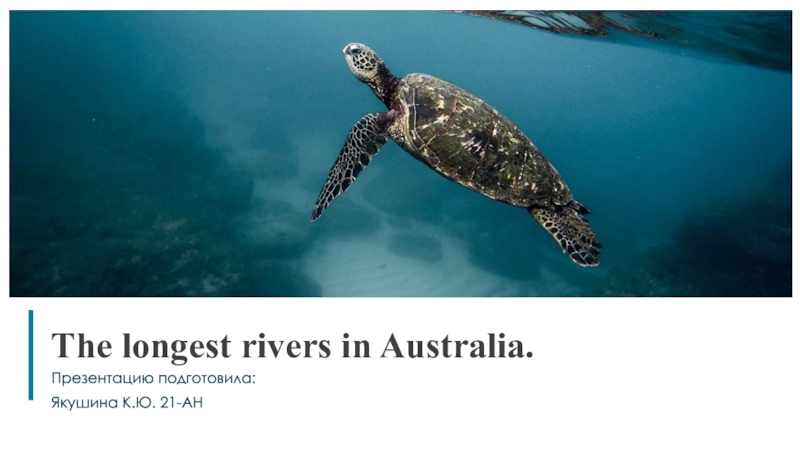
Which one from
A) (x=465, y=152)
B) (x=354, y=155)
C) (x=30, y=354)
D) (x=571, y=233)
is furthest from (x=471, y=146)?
(x=30, y=354)

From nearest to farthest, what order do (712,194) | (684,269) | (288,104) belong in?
(684,269) → (712,194) → (288,104)

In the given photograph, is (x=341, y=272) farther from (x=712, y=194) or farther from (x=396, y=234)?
(x=712, y=194)

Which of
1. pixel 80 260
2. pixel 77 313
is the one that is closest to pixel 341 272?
pixel 80 260

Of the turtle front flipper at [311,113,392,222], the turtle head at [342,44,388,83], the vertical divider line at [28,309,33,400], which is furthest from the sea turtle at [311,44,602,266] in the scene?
the vertical divider line at [28,309,33,400]

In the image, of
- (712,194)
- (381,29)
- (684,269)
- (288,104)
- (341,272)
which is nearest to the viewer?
(341,272)

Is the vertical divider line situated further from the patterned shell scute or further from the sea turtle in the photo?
the patterned shell scute

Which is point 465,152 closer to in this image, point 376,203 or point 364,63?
point 364,63

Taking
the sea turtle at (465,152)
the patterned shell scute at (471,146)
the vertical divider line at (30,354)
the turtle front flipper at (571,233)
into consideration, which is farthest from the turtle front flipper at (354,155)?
the vertical divider line at (30,354)
